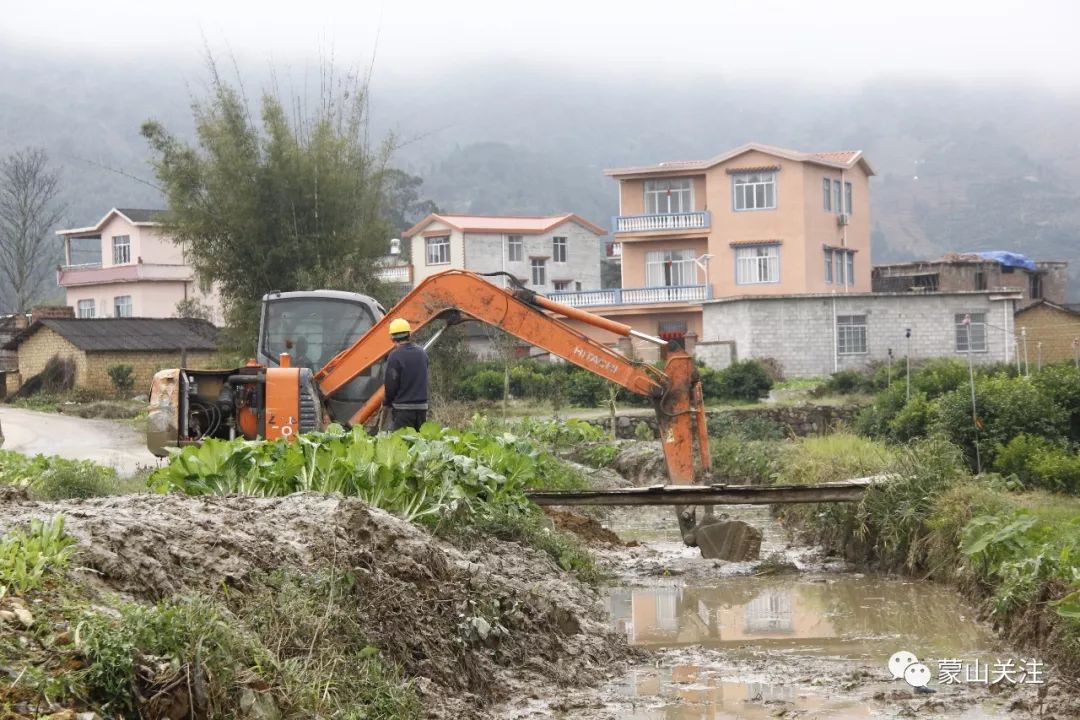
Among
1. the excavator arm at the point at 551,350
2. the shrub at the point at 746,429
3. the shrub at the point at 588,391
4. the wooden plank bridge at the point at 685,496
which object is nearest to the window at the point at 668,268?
the shrub at the point at 588,391

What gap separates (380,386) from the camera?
61.8 ft

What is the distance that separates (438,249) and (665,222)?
15969 millimetres

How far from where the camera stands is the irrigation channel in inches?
347

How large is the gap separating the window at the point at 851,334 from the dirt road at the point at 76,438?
24902 millimetres

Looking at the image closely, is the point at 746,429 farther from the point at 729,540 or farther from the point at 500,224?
the point at 500,224

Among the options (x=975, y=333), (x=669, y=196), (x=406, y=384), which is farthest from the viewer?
(x=669, y=196)

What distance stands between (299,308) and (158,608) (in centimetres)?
1362

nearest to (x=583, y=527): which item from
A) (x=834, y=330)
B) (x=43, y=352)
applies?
(x=834, y=330)

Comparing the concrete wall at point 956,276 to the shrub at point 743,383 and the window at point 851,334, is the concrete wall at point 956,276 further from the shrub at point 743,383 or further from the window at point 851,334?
the shrub at point 743,383

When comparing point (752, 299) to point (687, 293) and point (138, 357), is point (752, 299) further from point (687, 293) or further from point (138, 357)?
point (138, 357)

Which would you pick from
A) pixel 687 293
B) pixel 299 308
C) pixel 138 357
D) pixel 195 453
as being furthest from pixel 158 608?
pixel 687 293

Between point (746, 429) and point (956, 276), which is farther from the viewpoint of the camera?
point (956, 276)

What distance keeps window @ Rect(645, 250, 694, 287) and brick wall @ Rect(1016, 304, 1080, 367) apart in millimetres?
15324

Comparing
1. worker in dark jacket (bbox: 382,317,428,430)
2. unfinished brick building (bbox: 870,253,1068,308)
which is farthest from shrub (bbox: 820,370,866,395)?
worker in dark jacket (bbox: 382,317,428,430)
